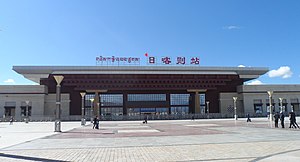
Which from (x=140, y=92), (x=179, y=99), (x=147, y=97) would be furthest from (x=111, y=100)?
(x=179, y=99)

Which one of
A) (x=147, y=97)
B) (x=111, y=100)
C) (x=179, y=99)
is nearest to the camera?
(x=111, y=100)

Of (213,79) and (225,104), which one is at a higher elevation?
(213,79)

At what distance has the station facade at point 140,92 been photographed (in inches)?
2498

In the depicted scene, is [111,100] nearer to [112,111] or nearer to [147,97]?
[112,111]

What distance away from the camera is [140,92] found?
232ft

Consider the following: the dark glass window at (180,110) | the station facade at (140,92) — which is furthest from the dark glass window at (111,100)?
the dark glass window at (180,110)

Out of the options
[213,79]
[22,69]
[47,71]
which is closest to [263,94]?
[213,79]

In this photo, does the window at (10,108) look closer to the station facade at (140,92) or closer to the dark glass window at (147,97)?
the station facade at (140,92)

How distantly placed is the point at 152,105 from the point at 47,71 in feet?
89.4

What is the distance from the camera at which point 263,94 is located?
233ft

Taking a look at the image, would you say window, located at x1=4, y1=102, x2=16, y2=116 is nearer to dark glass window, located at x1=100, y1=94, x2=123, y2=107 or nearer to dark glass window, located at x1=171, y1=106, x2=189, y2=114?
dark glass window, located at x1=100, y1=94, x2=123, y2=107

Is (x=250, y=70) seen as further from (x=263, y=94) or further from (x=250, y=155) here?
(x=250, y=155)

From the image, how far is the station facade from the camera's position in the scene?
208 ft

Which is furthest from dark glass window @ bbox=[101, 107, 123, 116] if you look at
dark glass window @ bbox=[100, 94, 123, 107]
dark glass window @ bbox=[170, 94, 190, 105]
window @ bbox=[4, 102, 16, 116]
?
window @ bbox=[4, 102, 16, 116]
